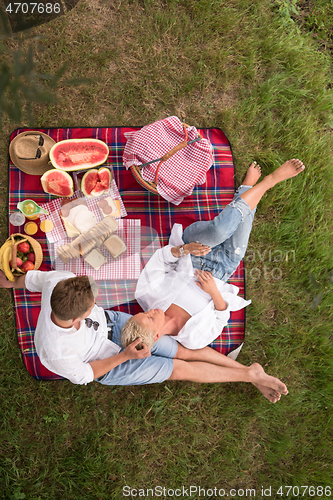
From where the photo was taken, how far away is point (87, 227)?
331 cm

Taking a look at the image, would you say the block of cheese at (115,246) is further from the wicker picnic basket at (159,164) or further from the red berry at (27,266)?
the red berry at (27,266)

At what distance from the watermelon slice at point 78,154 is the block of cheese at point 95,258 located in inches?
37.5

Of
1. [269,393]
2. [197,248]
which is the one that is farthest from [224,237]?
[269,393]

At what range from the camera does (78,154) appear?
3381 mm

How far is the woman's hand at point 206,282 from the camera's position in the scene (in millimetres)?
3279

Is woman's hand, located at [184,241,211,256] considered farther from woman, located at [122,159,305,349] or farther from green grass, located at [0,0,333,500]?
green grass, located at [0,0,333,500]

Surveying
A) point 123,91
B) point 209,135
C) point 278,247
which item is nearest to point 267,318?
point 278,247

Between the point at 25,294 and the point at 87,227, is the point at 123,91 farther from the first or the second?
the point at 25,294

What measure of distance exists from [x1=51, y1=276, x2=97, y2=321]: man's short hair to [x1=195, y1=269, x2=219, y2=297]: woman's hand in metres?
1.28

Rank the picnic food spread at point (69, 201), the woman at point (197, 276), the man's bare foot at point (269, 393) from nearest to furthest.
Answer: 1. the woman at point (197, 276)
2. the picnic food spread at point (69, 201)
3. the man's bare foot at point (269, 393)

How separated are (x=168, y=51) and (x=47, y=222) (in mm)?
2549

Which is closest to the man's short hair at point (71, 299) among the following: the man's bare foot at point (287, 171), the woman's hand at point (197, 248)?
the woman's hand at point (197, 248)

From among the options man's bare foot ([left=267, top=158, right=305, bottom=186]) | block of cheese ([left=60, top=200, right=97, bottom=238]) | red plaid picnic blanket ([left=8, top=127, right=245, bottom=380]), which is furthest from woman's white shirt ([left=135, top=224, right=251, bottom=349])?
man's bare foot ([left=267, top=158, right=305, bottom=186])

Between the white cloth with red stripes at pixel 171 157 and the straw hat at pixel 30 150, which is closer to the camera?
the white cloth with red stripes at pixel 171 157
